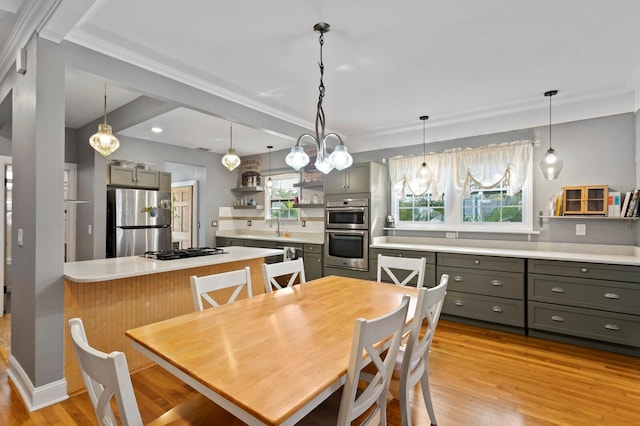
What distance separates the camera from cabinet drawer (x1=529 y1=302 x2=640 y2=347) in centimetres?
283

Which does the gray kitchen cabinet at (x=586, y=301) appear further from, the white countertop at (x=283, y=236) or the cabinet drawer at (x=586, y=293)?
the white countertop at (x=283, y=236)

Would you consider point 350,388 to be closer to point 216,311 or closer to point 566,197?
point 216,311

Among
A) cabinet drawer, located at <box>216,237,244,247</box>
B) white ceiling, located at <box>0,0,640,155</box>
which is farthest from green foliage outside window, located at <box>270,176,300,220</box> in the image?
white ceiling, located at <box>0,0,640,155</box>

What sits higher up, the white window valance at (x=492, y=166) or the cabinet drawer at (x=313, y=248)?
the white window valance at (x=492, y=166)

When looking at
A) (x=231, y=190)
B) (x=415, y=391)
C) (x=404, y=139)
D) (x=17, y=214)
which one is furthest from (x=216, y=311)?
(x=231, y=190)

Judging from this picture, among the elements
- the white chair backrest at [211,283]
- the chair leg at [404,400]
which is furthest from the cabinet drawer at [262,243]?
the chair leg at [404,400]

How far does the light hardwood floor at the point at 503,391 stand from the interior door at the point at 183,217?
11.1 ft

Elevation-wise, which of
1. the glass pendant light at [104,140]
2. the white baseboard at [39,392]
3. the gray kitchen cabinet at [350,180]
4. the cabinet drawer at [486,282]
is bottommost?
the white baseboard at [39,392]

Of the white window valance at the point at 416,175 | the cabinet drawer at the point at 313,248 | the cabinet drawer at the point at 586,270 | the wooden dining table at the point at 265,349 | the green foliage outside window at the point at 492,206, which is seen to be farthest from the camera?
the cabinet drawer at the point at 313,248

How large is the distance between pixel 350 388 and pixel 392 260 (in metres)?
1.83

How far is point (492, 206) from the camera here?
405 cm

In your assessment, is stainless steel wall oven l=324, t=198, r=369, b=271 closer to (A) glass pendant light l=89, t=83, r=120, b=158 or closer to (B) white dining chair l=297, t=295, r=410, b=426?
(A) glass pendant light l=89, t=83, r=120, b=158

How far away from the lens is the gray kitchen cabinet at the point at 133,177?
4.50 m

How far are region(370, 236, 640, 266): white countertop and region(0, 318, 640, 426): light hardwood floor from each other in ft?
2.82
